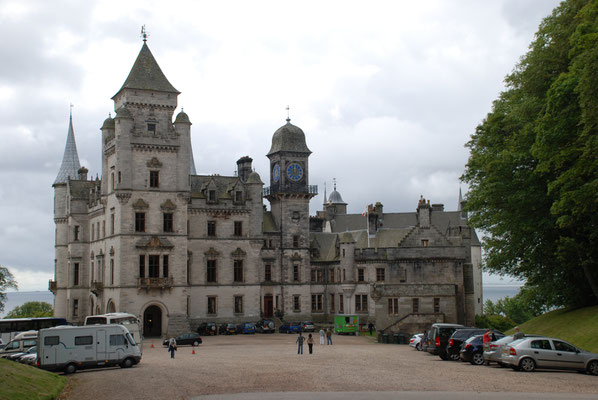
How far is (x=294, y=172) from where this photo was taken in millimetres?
76188

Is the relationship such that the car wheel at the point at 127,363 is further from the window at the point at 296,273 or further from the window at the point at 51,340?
the window at the point at 296,273

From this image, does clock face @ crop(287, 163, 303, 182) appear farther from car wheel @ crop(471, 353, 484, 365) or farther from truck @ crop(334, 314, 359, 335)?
car wheel @ crop(471, 353, 484, 365)

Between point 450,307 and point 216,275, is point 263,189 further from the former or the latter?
point 450,307

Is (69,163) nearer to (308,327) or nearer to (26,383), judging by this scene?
(308,327)

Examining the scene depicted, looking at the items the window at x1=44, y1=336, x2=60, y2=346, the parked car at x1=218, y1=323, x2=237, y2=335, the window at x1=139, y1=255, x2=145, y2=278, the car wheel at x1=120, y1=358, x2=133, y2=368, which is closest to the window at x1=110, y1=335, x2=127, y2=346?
the car wheel at x1=120, y1=358, x2=133, y2=368

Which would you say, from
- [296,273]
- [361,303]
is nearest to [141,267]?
[296,273]

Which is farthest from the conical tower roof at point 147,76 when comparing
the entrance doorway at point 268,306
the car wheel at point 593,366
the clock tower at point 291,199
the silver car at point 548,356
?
the car wheel at point 593,366

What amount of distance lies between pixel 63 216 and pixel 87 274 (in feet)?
25.4

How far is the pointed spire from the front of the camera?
76062mm

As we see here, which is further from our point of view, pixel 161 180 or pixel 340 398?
pixel 161 180

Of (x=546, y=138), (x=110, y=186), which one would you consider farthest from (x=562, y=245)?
(x=110, y=186)

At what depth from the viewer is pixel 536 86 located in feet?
129

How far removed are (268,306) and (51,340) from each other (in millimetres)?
41420

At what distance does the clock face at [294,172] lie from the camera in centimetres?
7594
